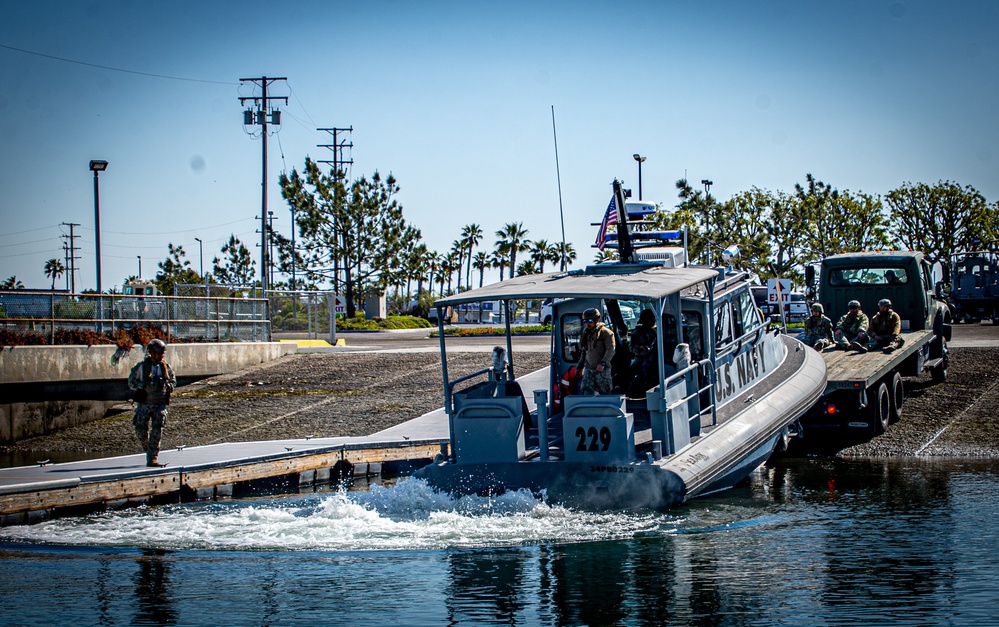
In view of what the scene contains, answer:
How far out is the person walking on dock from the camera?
44.4 ft

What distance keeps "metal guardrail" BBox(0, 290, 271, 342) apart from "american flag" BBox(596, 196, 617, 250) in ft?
43.4

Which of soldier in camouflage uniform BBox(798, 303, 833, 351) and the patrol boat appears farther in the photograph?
soldier in camouflage uniform BBox(798, 303, 833, 351)

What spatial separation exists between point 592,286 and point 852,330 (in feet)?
28.7

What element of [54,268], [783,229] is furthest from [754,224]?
[54,268]

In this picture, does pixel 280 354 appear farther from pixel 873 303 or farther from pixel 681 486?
pixel 681 486

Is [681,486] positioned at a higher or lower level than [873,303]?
lower

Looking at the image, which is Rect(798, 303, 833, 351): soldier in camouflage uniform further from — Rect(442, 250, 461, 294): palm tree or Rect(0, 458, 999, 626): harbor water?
Rect(442, 250, 461, 294): palm tree

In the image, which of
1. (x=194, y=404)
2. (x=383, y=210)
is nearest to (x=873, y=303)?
(x=194, y=404)

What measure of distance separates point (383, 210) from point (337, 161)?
21.7ft

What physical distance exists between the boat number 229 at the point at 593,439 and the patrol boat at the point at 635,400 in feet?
0.04

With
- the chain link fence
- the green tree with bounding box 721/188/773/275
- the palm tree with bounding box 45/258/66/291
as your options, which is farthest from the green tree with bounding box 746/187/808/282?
the palm tree with bounding box 45/258/66/291

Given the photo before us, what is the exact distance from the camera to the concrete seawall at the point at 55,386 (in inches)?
798

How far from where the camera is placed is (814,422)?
15.7m

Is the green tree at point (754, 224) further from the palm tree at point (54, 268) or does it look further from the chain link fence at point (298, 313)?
the palm tree at point (54, 268)
